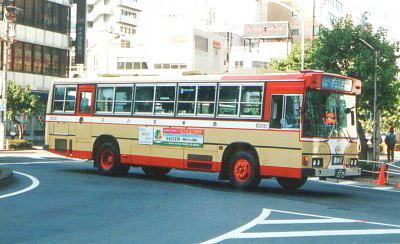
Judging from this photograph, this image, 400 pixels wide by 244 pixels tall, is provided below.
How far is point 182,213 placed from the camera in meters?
12.4

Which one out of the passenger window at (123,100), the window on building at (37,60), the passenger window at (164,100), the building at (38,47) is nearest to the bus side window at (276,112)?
the passenger window at (164,100)

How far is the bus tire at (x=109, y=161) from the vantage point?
2092cm

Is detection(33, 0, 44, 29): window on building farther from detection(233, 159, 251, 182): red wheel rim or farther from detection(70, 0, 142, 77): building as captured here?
detection(233, 159, 251, 182): red wheel rim

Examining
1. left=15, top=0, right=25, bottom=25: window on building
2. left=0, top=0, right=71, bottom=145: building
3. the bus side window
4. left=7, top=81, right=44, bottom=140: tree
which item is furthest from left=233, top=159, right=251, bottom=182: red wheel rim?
left=15, top=0, right=25, bottom=25: window on building

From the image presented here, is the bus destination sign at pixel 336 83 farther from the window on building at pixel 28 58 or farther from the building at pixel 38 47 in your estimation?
the window on building at pixel 28 58

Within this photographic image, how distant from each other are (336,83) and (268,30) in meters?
99.0

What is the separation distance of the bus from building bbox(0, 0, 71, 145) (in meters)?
31.9

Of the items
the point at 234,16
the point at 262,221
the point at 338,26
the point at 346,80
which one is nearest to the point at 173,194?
the point at 262,221

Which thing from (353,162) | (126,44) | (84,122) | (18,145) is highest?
(126,44)

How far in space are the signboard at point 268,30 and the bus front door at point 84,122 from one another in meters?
94.4

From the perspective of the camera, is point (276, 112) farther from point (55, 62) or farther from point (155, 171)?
point (55, 62)

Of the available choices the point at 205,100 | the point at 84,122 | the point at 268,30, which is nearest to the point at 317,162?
the point at 205,100

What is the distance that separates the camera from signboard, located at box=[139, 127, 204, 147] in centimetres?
1866

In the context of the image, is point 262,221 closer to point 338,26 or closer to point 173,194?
point 173,194
